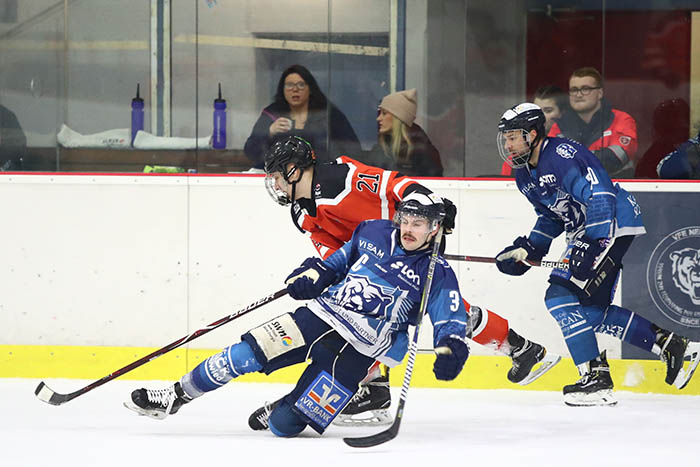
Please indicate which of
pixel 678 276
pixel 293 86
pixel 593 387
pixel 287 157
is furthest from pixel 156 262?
pixel 678 276

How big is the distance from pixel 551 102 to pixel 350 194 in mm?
1400

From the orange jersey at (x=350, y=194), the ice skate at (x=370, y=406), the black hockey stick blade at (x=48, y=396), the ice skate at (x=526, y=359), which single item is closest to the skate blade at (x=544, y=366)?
the ice skate at (x=526, y=359)

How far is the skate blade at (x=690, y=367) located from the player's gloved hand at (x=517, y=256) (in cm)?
64

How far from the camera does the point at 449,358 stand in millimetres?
2752

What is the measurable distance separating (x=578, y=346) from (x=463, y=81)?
1339mm

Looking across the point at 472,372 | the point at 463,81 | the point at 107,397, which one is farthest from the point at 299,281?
the point at 463,81

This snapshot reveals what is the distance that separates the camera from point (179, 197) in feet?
14.7

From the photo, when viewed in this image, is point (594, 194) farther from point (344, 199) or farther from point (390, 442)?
point (390, 442)

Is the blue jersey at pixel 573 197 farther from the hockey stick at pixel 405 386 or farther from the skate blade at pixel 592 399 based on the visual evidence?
the hockey stick at pixel 405 386

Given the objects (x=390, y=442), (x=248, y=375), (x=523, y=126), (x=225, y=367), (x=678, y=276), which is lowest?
(x=248, y=375)

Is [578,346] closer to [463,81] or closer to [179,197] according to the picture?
[463,81]

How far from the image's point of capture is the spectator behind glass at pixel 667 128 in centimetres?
445

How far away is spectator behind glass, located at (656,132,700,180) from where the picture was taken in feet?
14.3

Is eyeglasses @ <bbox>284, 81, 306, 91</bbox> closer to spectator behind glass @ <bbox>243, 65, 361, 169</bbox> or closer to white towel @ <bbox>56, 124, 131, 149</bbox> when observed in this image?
spectator behind glass @ <bbox>243, 65, 361, 169</bbox>
